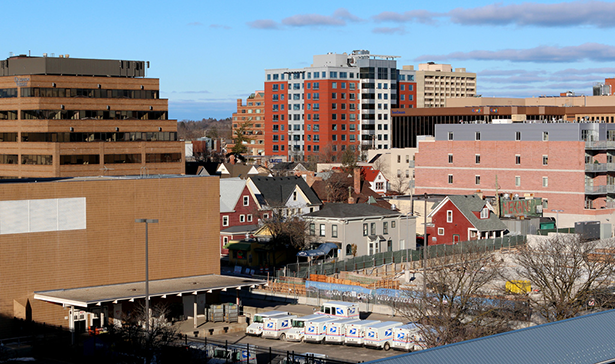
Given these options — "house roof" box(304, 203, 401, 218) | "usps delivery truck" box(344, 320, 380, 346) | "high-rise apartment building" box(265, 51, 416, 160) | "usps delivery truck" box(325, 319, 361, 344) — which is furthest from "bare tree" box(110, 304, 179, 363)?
"high-rise apartment building" box(265, 51, 416, 160)

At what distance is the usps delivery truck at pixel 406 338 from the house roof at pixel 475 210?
41855mm

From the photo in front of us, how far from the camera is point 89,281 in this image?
173 ft

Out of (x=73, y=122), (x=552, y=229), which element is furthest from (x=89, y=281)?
(x=552, y=229)

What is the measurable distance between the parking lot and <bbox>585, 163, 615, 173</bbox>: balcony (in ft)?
201

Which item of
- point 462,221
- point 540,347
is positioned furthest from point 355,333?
point 462,221

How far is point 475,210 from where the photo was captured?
89.8m

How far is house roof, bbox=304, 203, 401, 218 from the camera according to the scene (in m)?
82.9

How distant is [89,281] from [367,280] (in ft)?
82.6

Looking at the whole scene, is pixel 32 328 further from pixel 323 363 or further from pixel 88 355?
pixel 323 363

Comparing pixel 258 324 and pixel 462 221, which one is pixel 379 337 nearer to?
pixel 258 324

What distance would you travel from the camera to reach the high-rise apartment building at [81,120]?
333 ft

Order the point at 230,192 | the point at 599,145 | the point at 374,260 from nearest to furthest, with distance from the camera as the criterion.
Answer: the point at 374,260
the point at 230,192
the point at 599,145

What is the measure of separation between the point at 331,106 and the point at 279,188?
313 ft

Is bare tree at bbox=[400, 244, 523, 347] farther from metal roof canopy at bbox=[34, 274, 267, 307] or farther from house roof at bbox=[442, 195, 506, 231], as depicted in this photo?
house roof at bbox=[442, 195, 506, 231]
